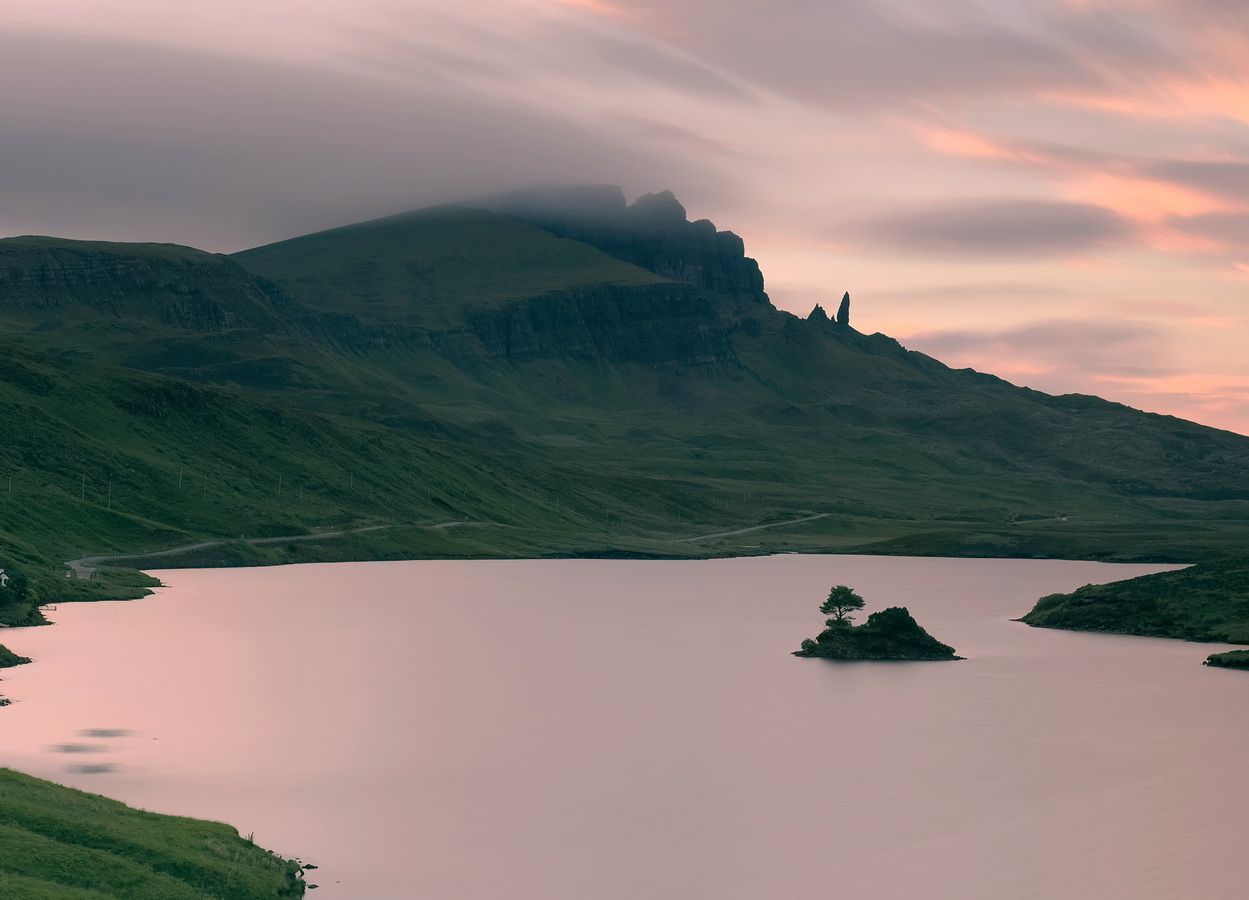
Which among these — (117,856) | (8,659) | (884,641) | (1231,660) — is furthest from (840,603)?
(117,856)

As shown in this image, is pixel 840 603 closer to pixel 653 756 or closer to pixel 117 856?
pixel 653 756

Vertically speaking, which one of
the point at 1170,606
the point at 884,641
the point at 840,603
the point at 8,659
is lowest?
the point at 884,641

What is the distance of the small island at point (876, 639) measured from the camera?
129625 mm

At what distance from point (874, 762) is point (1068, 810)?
1526cm

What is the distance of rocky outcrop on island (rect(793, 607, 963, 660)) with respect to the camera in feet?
425

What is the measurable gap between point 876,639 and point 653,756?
2021 inches

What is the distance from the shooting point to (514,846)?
60.9m

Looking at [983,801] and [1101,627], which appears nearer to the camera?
[983,801]

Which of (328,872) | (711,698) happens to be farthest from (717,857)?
(711,698)

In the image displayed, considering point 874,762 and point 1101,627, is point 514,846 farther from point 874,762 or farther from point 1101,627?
point 1101,627

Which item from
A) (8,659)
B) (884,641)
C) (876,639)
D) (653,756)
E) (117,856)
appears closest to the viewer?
(117,856)

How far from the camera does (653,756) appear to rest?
274ft

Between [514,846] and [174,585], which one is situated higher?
[174,585]

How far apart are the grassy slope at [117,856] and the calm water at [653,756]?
4334 mm
